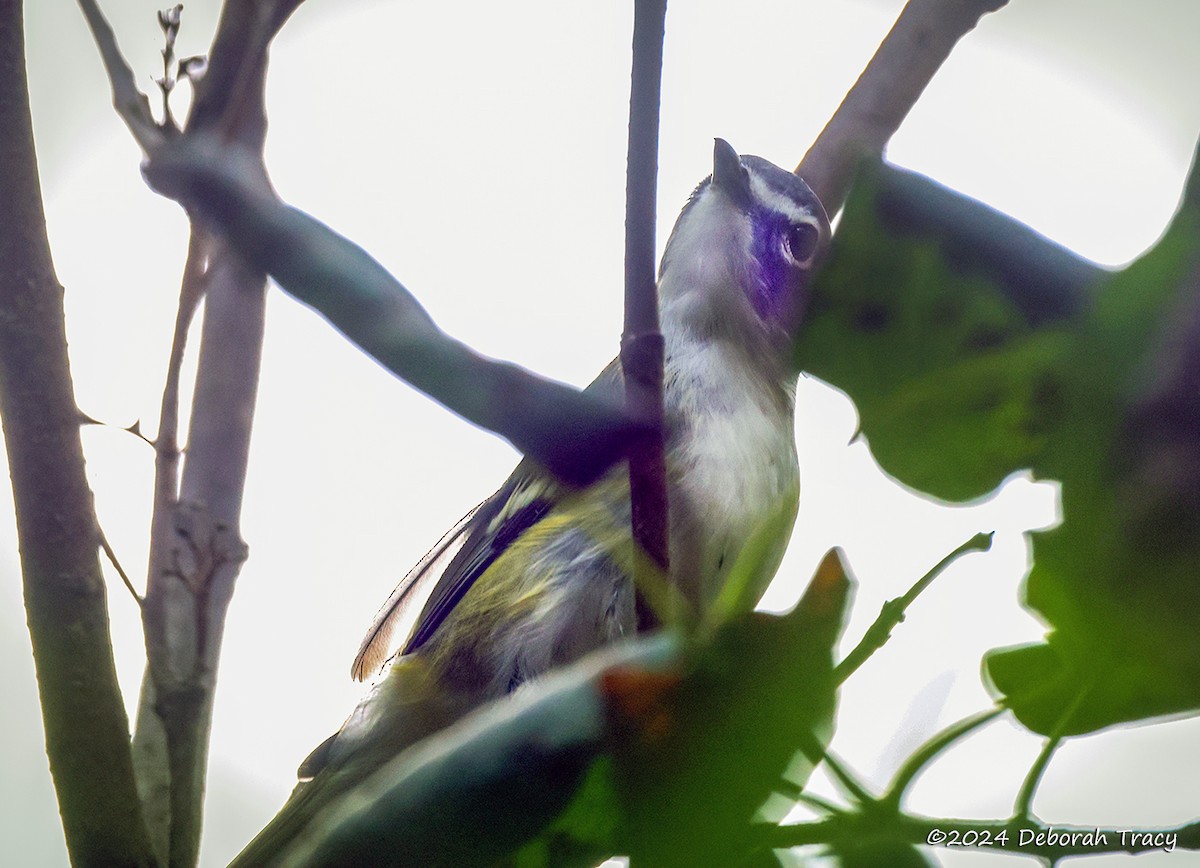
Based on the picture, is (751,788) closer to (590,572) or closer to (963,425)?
(963,425)

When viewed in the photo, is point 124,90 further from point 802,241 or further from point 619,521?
point 802,241

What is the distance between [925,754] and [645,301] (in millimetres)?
394

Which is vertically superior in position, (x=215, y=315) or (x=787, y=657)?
(x=215, y=315)

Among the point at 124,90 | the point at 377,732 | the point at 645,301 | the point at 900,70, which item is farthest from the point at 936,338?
the point at 900,70

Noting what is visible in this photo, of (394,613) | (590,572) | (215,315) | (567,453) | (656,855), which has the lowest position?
(656,855)

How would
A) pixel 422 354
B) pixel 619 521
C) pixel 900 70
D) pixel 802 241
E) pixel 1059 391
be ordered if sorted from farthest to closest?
pixel 802 241 < pixel 900 70 < pixel 619 521 < pixel 422 354 < pixel 1059 391

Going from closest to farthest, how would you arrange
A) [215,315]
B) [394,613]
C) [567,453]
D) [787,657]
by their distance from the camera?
[787,657] < [567,453] < [215,315] < [394,613]

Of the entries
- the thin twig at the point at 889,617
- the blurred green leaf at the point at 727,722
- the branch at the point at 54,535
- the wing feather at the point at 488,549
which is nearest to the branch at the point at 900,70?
the wing feather at the point at 488,549

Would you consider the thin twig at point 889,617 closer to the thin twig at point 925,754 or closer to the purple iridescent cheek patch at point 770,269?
the thin twig at point 925,754

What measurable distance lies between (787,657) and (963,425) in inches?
4.6

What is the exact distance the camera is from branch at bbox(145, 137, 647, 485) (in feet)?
1.77

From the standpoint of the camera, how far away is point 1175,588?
1.25 ft

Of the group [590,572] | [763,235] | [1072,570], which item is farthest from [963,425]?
[763,235]

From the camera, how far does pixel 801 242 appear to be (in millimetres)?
1708
